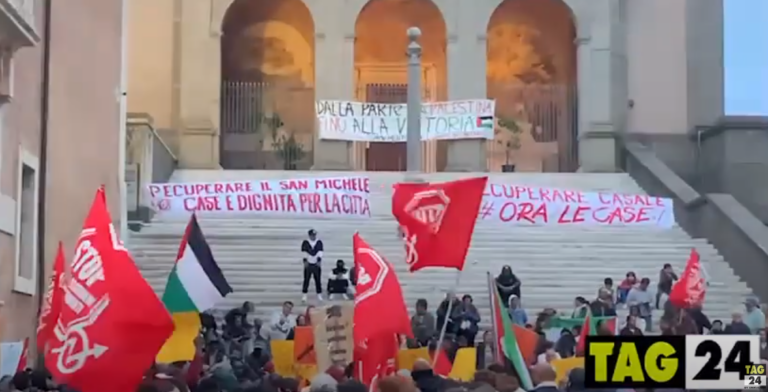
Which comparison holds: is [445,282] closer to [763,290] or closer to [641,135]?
[763,290]

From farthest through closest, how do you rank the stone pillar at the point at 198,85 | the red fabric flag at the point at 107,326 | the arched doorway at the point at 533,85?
the arched doorway at the point at 533,85, the stone pillar at the point at 198,85, the red fabric flag at the point at 107,326

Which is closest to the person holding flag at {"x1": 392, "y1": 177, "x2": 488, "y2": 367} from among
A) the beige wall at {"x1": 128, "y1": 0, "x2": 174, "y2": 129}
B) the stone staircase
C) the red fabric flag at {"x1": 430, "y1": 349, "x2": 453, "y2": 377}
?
the red fabric flag at {"x1": 430, "y1": 349, "x2": 453, "y2": 377}

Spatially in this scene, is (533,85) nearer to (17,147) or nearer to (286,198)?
(286,198)

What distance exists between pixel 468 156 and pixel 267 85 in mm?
5773

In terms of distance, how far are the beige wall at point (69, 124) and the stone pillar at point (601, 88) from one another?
1295 cm

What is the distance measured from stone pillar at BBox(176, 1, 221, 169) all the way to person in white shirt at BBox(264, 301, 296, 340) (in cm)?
1183

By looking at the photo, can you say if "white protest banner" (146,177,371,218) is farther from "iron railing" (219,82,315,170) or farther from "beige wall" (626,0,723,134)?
"beige wall" (626,0,723,134)

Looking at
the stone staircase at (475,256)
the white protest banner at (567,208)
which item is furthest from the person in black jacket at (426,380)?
the white protest banner at (567,208)

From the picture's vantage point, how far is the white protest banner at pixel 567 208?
23.9 m

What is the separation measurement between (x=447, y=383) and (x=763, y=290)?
14250 mm

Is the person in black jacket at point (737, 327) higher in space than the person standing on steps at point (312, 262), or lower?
lower

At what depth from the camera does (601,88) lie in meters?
30.0

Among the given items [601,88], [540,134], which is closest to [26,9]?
[601,88]

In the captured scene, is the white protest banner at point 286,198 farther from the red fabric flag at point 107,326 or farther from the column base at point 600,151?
the red fabric flag at point 107,326
